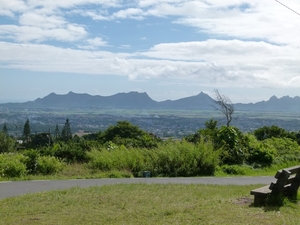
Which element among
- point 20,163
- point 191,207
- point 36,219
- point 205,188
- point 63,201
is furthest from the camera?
point 20,163

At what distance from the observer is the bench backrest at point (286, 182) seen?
7637 mm

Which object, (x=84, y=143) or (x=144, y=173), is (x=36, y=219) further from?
(x=84, y=143)

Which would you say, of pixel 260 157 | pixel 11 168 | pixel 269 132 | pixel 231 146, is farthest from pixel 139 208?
pixel 269 132

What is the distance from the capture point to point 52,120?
10312 centimetres

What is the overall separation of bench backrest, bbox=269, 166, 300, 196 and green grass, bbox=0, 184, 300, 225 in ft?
1.17

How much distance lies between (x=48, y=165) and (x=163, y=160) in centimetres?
394

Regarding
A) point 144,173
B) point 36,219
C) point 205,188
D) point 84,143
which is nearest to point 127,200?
point 36,219

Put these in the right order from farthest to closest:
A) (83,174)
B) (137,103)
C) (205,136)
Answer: (137,103), (205,136), (83,174)

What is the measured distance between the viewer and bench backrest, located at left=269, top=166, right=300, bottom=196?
25.1ft

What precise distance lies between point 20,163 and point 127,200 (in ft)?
20.5

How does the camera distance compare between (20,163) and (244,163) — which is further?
(244,163)

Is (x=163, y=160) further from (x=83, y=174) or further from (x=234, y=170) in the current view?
(x=83, y=174)

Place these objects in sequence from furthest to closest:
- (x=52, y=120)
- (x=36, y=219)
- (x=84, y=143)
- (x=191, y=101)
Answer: (x=191, y=101), (x=52, y=120), (x=84, y=143), (x=36, y=219)

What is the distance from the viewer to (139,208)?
756 centimetres
